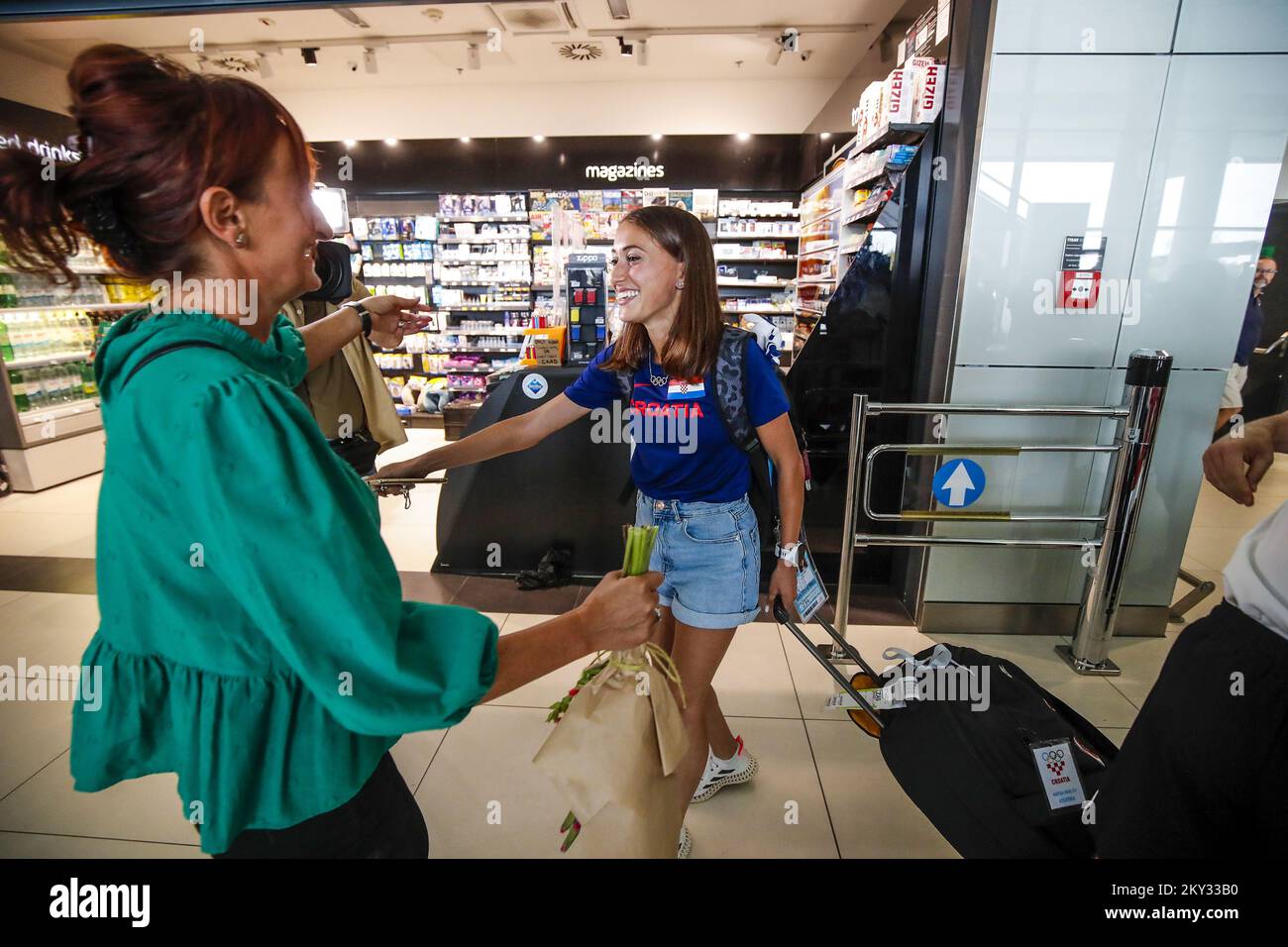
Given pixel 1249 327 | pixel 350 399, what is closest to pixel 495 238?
pixel 350 399

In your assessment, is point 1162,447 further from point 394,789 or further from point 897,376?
point 394,789

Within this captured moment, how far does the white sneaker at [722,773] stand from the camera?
202cm

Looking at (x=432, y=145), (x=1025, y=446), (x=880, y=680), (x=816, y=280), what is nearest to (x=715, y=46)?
(x=816, y=280)

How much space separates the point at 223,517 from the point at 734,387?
116 cm

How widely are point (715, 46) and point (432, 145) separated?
3.46 meters

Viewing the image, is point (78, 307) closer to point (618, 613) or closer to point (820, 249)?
point (820, 249)

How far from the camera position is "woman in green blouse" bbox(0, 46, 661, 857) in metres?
0.62

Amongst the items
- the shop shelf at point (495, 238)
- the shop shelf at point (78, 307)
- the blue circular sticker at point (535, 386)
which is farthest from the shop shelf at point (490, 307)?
the blue circular sticker at point (535, 386)

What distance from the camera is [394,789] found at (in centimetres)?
100

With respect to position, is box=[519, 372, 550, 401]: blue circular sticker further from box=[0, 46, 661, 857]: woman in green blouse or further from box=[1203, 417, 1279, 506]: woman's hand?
box=[1203, 417, 1279, 506]: woman's hand

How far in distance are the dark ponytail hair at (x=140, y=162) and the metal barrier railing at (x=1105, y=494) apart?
7.46 ft

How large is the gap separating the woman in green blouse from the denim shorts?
78 centimetres

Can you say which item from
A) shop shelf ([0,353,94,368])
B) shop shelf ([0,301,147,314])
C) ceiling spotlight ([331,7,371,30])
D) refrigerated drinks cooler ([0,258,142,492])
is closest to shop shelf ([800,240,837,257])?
ceiling spotlight ([331,7,371,30])

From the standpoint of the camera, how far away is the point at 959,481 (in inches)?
114
